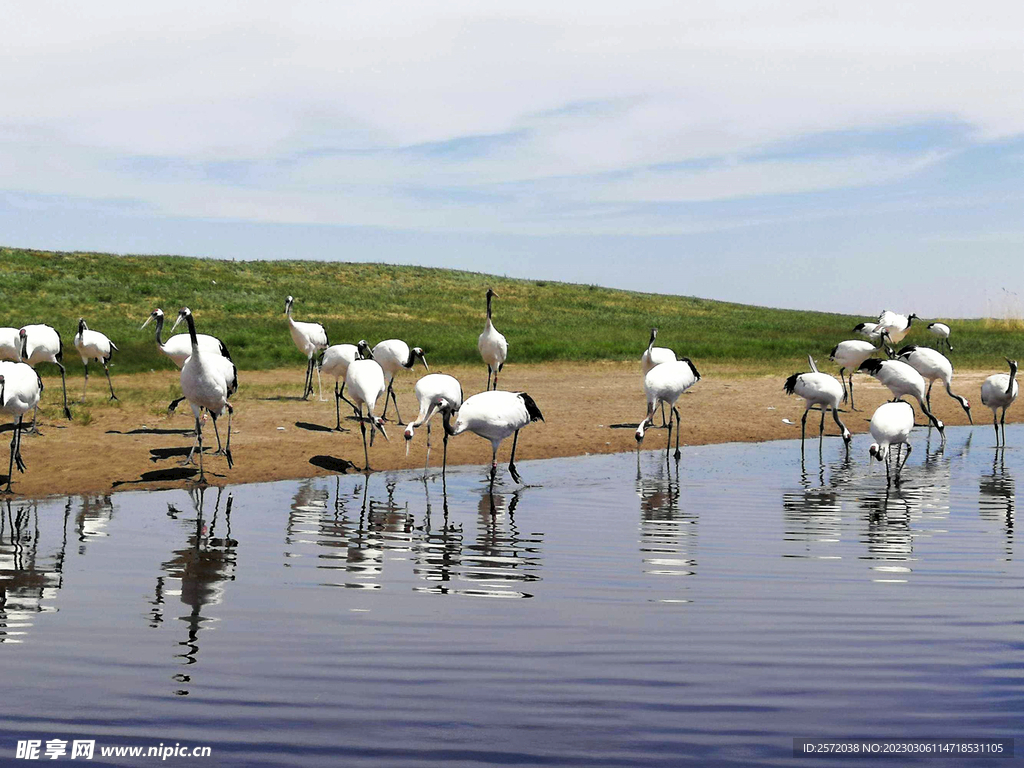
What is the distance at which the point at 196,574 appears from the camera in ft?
29.6

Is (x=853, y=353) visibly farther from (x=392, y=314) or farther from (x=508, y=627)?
(x=392, y=314)

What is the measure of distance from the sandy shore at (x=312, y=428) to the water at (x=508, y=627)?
2052 millimetres

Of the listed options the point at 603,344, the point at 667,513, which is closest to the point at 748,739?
the point at 667,513

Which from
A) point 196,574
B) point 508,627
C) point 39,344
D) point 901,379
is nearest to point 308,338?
point 39,344

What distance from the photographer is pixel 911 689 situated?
604cm

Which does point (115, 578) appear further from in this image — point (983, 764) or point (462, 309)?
point (462, 309)

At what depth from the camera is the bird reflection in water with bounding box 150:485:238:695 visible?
7.38m

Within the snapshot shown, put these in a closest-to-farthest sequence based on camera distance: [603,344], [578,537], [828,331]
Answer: [578,537] → [603,344] → [828,331]

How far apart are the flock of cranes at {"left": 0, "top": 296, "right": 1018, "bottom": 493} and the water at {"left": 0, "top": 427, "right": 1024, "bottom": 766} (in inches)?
69.1

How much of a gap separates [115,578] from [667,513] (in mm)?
5810

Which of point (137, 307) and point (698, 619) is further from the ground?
point (137, 307)

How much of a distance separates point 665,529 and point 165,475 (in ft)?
23.1

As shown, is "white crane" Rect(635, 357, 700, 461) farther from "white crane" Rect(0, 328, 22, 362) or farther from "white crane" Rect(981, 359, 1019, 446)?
"white crane" Rect(0, 328, 22, 362)

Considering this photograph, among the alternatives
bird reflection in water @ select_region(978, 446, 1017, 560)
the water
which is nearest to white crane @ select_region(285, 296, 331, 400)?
the water
